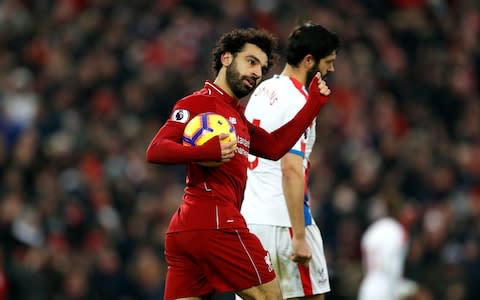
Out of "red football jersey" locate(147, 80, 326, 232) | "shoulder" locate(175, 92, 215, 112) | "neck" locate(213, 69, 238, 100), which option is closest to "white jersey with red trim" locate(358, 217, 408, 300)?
"red football jersey" locate(147, 80, 326, 232)

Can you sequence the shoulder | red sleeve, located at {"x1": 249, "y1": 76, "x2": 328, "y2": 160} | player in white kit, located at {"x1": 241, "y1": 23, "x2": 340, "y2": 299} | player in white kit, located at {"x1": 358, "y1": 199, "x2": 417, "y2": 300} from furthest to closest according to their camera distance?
player in white kit, located at {"x1": 358, "y1": 199, "x2": 417, "y2": 300}, player in white kit, located at {"x1": 241, "y1": 23, "x2": 340, "y2": 299}, red sleeve, located at {"x1": 249, "y1": 76, "x2": 328, "y2": 160}, the shoulder

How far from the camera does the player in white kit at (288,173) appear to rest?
7.92 meters

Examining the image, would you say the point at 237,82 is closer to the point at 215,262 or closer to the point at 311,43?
the point at 311,43

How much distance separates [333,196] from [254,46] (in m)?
8.12

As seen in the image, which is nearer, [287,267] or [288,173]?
[288,173]

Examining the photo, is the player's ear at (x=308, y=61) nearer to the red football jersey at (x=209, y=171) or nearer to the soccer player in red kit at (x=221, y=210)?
the soccer player in red kit at (x=221, y=210)

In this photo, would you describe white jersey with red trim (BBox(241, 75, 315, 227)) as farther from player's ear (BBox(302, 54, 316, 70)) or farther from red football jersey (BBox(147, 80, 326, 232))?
red football jersey (BBox(147, 80, 326, 232))

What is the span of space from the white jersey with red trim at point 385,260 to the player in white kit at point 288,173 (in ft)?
13.8

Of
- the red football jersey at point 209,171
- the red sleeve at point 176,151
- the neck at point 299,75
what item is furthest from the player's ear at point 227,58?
the neck at point 299,75

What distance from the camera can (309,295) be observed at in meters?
8.05

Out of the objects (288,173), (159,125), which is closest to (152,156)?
(288,173)

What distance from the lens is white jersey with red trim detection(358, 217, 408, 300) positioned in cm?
1222

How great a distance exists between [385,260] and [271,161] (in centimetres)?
443

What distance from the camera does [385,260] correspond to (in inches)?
483
